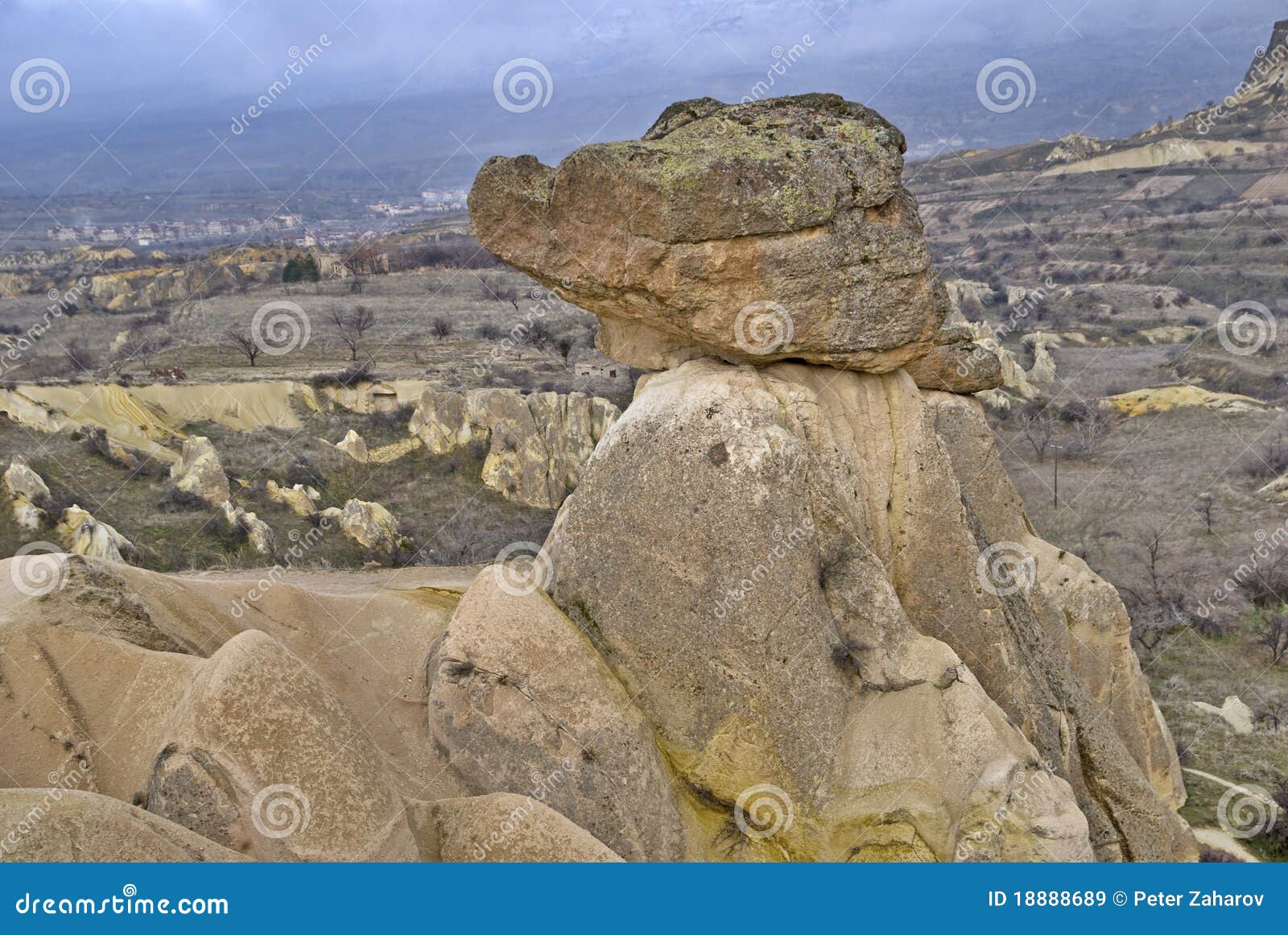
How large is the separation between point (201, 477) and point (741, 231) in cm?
2100

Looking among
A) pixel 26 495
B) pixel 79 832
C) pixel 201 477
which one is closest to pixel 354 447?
pixel 201 477

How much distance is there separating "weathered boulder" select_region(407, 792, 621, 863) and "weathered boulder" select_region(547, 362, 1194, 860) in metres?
1.34

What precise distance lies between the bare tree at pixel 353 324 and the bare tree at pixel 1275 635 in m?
28.2

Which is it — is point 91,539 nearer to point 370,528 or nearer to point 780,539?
point 370,528

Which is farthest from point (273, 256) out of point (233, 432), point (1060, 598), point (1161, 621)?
point (1060, 598)

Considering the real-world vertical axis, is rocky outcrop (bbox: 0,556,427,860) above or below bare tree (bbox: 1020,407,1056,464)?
above

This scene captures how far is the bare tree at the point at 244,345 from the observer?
36.8 metres

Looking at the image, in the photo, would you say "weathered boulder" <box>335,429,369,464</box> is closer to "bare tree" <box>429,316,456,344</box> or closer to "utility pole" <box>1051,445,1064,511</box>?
"bare tree" <box>429,316,456,344</box>

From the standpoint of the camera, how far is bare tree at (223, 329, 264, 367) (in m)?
36.8

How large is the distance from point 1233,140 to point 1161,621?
7396 cm

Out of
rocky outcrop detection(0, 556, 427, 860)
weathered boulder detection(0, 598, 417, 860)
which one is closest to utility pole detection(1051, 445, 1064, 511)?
rocky outcrop detection(0, 556, 427, 860)

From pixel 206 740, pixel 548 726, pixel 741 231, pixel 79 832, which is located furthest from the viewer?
pixel 741 231

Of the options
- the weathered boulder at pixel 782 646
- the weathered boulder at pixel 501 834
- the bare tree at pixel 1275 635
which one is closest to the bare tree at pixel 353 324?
the bare tree at pixel 1275 635

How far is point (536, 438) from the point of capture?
92.2 ft
